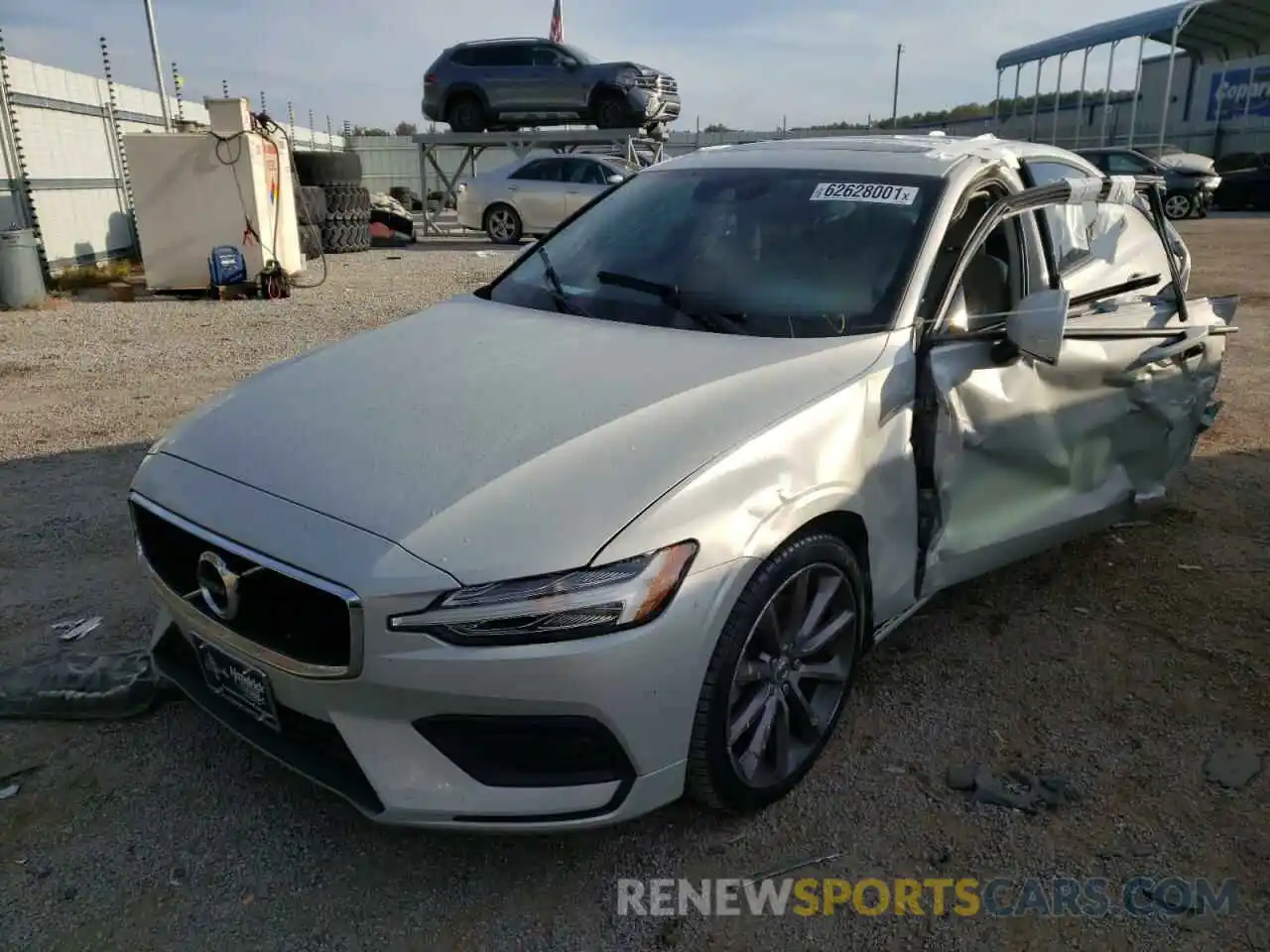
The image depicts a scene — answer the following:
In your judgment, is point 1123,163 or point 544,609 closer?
point 544,609

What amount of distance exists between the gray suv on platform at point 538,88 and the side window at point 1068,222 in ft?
50.7

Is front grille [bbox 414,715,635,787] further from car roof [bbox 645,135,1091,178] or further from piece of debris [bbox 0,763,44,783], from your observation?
car roof [bbox 645,135,1091,178]

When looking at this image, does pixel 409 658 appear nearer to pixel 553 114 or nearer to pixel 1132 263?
pixel 1132 263

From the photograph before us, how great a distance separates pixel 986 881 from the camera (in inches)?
92.8

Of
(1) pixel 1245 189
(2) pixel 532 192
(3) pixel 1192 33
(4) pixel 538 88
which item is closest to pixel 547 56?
(4) pixel 538 88

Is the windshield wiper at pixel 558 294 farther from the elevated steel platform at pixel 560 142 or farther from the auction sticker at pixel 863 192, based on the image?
the elevated steel platform at pixel 560 142

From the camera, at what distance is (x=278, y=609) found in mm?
2154

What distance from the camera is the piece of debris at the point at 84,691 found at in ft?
9.70

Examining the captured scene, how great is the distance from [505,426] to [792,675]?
101 cm

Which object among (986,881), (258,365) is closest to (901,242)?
(986,881)

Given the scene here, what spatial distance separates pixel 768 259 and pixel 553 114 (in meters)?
17.0

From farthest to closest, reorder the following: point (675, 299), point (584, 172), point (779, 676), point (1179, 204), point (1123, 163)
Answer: point (1179, 204), point (1123, 163), point (584, 172), point (675, 299), point (779, 676)

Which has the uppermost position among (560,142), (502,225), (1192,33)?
(1192,33)

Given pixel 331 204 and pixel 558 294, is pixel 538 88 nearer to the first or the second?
pixel 331 204
